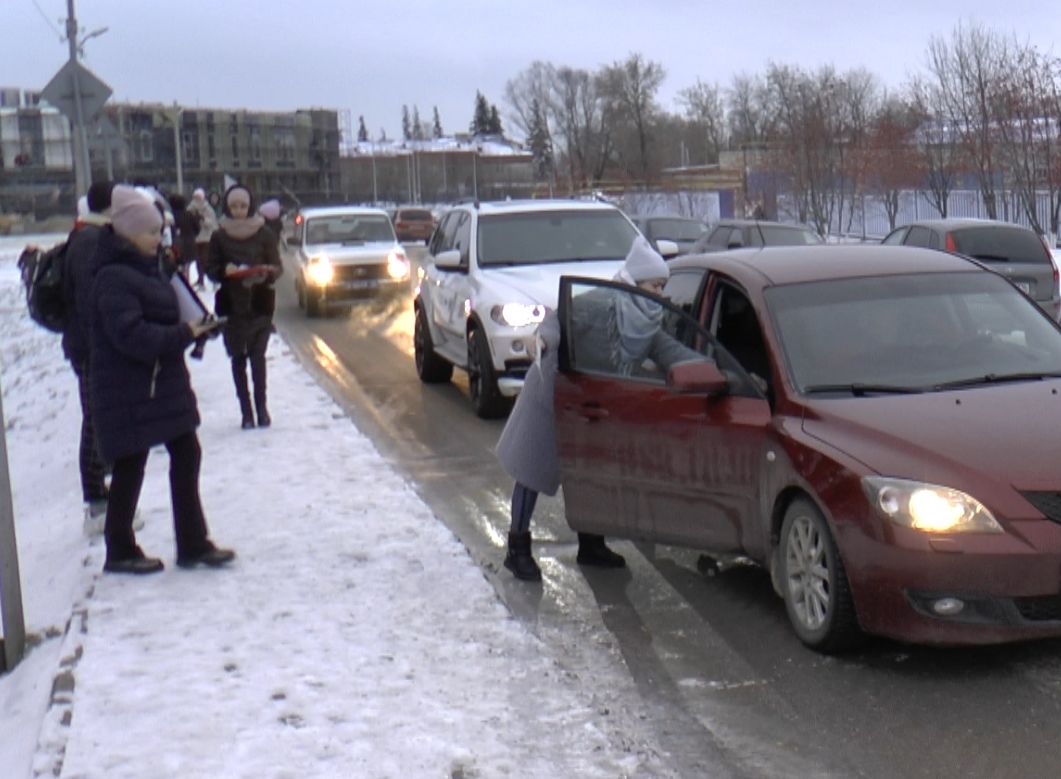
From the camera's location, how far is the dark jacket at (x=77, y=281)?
7.86m

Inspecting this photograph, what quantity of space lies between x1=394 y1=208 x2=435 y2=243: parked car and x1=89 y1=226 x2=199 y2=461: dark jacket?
5354 centimetres

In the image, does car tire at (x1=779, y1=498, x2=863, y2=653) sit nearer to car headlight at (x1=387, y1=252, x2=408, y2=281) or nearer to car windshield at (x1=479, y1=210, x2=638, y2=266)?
car windshield at (x1=479, y1=210, x2=638, y2=266)

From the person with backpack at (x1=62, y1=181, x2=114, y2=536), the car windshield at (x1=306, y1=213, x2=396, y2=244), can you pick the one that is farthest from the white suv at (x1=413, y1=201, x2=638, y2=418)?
the car windshield at (x1=306, y1=213, x2=396, y2=244)

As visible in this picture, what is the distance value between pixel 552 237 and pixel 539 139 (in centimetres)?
10405

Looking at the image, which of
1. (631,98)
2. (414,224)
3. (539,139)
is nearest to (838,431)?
(414,224)

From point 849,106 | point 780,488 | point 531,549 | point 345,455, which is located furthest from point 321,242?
point 849,106

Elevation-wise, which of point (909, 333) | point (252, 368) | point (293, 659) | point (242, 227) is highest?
point (242, 227)

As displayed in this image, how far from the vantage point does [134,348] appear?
678cm

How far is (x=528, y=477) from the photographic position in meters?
7.45

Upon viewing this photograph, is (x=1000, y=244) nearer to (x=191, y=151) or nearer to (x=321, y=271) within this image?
(x=321, y=271)

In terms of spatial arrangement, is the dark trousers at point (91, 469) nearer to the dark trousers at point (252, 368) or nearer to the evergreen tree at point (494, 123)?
the dark trousers at point (252, 368)

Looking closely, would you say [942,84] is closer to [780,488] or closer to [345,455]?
[345,455]

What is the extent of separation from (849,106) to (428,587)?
46062mm

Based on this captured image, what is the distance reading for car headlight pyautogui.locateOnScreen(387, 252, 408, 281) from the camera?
25141mm
